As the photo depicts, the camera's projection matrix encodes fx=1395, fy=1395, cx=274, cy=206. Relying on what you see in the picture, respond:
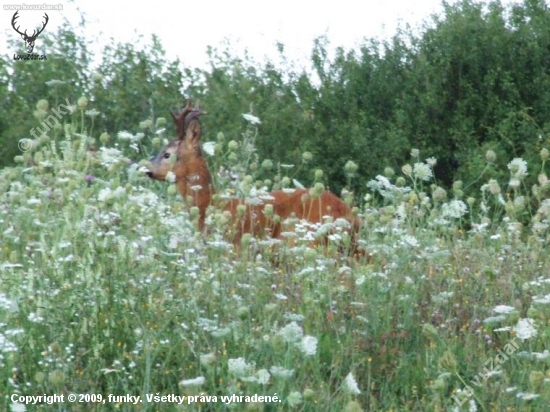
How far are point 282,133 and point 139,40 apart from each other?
8.67ft

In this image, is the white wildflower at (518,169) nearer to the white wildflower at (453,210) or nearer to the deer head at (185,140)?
the white wildflower at (453,210)

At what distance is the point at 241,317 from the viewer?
17.0 ft

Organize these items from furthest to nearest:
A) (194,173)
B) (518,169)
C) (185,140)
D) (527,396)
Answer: (185,140) < (194,173) < (518,169) < (527,396)

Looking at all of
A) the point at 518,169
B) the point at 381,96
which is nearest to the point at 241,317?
the point at 518,169

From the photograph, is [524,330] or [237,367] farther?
[524,330]

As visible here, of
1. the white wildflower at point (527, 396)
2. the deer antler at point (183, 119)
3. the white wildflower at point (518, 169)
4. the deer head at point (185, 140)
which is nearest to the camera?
the white wildflower at point (527, 396)

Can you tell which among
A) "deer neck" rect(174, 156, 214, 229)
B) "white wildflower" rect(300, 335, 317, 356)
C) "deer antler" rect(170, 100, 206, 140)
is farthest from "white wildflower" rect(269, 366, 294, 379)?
"deer antler" rect(170, 100, 206, 140)

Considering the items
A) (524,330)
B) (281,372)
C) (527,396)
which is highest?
(524,330)

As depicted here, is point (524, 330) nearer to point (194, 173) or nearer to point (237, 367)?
point (237, 367)

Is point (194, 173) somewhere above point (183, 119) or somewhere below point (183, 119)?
below

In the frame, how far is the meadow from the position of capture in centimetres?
512

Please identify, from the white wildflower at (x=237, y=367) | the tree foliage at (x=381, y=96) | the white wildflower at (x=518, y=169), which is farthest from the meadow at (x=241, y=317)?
the tree foliage at (x=381, y=96)

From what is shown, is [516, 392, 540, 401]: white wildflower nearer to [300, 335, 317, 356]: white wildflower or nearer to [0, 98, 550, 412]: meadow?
[0, 98, 550, 412]: meadow

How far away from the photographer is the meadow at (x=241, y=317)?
5.12 metres
